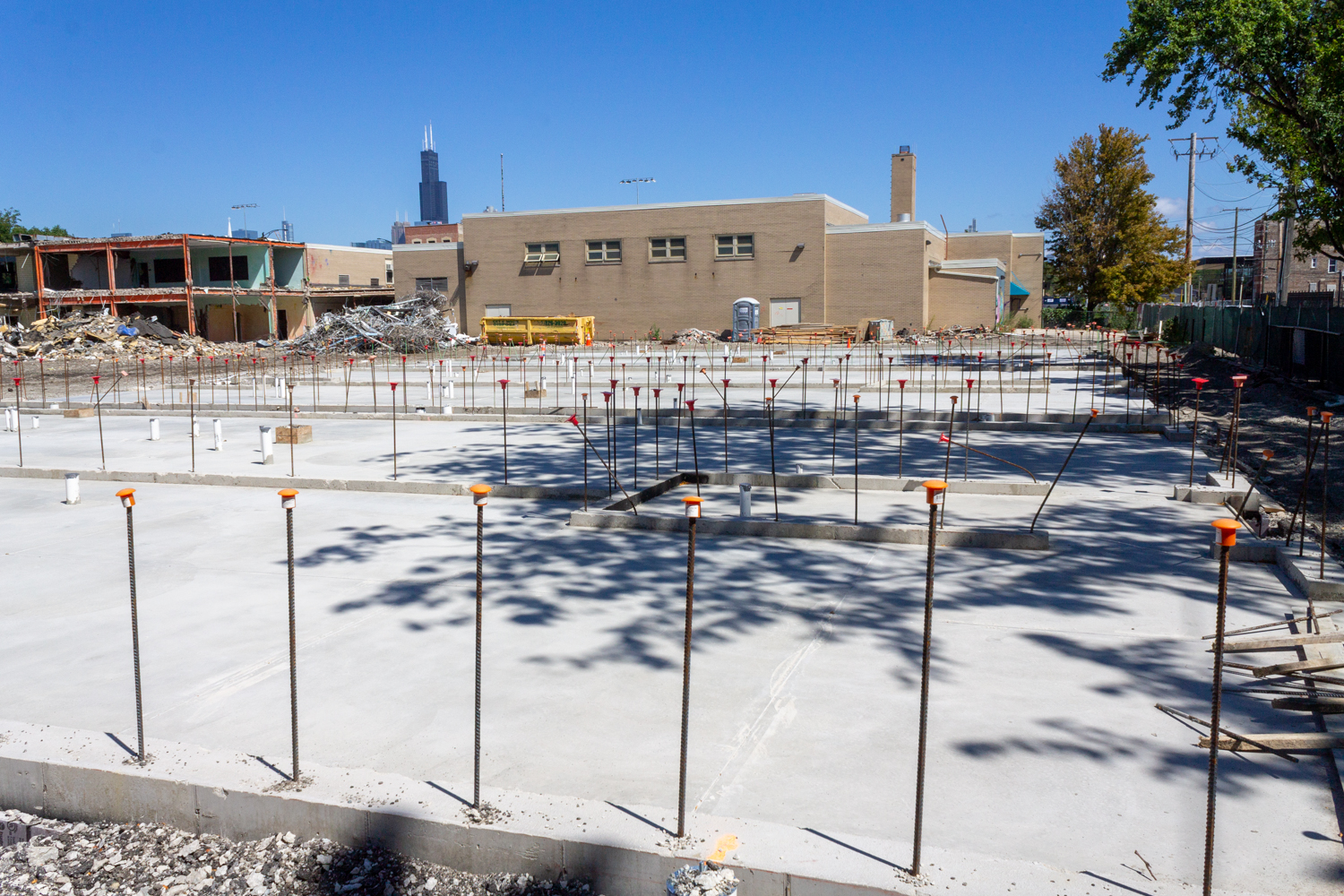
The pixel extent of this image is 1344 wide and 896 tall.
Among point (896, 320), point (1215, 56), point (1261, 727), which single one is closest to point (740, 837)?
point (1261, 727)

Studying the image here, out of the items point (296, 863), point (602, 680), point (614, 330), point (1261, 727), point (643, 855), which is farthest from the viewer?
point (614, 330)

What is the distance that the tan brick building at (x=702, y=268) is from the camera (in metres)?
53.1

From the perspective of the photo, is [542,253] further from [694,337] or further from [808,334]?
[808,334]

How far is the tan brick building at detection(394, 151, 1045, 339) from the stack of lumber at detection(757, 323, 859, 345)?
3.65 feet

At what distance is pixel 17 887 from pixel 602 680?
10.8 feet

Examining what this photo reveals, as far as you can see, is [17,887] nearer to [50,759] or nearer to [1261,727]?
[50,759]

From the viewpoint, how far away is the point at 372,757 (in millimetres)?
5492

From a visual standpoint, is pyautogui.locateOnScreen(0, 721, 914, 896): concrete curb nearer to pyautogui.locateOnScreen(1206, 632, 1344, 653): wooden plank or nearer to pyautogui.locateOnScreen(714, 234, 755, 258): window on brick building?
pyautogui.locateOnScreen(1206, 632, 1344, 653): wooden plank

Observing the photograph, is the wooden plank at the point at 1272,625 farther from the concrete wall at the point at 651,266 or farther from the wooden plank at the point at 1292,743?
the concrete wall at the point at 651,266

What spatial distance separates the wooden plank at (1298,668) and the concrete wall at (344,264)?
66.3 m

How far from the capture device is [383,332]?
2029 inches

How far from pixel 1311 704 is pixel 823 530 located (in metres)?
5.11

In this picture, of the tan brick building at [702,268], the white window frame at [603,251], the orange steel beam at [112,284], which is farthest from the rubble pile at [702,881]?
the orange steel beam at [112,284]

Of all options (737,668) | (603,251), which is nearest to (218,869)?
(737,668)
